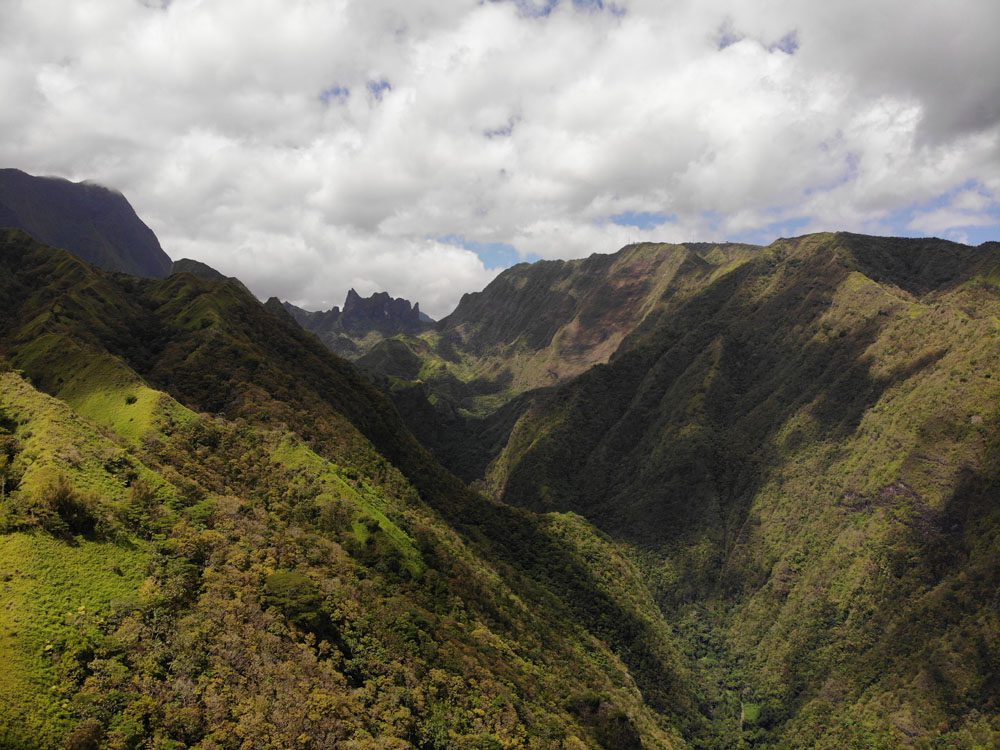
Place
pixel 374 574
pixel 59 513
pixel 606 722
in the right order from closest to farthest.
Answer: pixel 59 513, pixel 374 574, pixel 606 722

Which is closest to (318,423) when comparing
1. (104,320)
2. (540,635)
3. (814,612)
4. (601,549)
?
(104,320)

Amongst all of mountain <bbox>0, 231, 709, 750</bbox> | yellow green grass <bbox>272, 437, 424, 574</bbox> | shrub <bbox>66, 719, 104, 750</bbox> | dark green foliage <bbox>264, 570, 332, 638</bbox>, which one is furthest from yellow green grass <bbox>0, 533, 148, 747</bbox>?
yellow green grass <bbox>272, 437, 424, 574</bbox>

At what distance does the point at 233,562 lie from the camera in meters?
46.9

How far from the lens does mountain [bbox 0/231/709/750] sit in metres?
33.2

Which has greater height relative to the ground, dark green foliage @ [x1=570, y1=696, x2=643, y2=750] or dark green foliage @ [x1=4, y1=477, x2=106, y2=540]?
dark green foliage @ [x1=4, y1=477, x2=106, y2=540]

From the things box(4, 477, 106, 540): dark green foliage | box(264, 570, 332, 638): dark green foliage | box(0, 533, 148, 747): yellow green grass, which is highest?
box(4, 477, 106, 540): dark green foliage

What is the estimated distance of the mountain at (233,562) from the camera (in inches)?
1309

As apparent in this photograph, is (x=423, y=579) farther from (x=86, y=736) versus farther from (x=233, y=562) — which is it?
(x=86, y=736)

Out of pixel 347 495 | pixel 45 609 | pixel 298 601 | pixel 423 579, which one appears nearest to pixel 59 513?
pixel 45 609

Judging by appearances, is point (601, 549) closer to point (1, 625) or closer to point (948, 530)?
point (948, 530)

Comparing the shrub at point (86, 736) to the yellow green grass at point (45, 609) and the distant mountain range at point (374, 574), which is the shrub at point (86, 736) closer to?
the distant mountain range at point (374, 574)

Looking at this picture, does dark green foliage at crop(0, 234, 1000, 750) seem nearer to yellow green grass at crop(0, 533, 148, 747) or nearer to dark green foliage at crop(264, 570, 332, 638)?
dark green foliage at crop(264, 570, 332, 638)

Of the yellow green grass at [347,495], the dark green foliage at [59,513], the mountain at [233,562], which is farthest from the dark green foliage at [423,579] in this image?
the yellow green grass at [347,495]

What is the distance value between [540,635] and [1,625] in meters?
87.0
